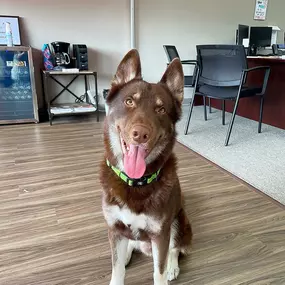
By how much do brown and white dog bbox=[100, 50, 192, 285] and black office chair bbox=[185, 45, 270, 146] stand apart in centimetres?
196

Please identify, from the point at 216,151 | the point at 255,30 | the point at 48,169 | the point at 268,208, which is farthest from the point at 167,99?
the point at 255,30

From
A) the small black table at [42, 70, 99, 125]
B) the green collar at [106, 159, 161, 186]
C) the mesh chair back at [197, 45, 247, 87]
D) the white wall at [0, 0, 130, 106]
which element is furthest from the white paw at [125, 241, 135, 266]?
the white wall at [0, 0, 130, 106]

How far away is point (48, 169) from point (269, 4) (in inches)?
214

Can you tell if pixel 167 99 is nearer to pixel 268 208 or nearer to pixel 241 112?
pixel 268 208

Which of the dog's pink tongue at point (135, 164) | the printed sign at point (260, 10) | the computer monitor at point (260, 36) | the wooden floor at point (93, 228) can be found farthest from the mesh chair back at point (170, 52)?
the dog's pink tongue at point (135, 164)

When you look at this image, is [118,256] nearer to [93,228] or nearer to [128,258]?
[128,258]

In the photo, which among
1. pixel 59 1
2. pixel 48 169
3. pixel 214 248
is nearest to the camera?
pixel 214 248

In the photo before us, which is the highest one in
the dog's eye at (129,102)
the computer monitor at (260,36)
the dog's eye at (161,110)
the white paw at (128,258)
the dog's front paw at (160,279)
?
the computer monitor at (260,36)

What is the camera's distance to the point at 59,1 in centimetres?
375

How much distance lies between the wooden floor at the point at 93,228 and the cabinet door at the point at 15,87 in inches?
51.9

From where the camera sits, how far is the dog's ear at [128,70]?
1.07 m

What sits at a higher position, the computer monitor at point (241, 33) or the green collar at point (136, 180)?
the computer monitor at point (241, 33)

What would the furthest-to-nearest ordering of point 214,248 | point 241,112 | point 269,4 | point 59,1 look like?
point 269,4
point 241,112
point 59,1
point 214,248

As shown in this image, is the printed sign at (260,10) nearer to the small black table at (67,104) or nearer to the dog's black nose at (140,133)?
the small black table at (67,104)
